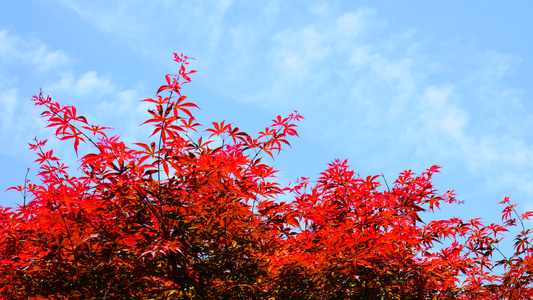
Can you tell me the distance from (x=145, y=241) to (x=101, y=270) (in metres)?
0.46

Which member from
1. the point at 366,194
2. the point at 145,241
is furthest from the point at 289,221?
the point at 145,241

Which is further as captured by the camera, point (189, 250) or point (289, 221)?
point (289, 221)

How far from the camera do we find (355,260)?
421 cm

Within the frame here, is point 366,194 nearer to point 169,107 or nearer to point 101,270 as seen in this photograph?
point 169,107

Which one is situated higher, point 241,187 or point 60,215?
point 241,187

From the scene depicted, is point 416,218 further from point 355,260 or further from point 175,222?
point 175,222

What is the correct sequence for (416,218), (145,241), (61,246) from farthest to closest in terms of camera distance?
(416,218) < (145,241) < (61,246)

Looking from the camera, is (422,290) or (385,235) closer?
(385,235)

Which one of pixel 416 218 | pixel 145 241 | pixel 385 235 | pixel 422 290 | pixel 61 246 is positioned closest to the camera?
pixel 61 246

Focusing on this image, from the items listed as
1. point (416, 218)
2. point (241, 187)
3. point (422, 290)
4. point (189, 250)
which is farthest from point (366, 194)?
point (189, 250)

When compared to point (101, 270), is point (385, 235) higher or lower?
higher

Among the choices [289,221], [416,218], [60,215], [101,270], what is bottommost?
[101,270]

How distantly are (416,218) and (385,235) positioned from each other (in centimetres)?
132

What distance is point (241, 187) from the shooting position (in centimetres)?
434
